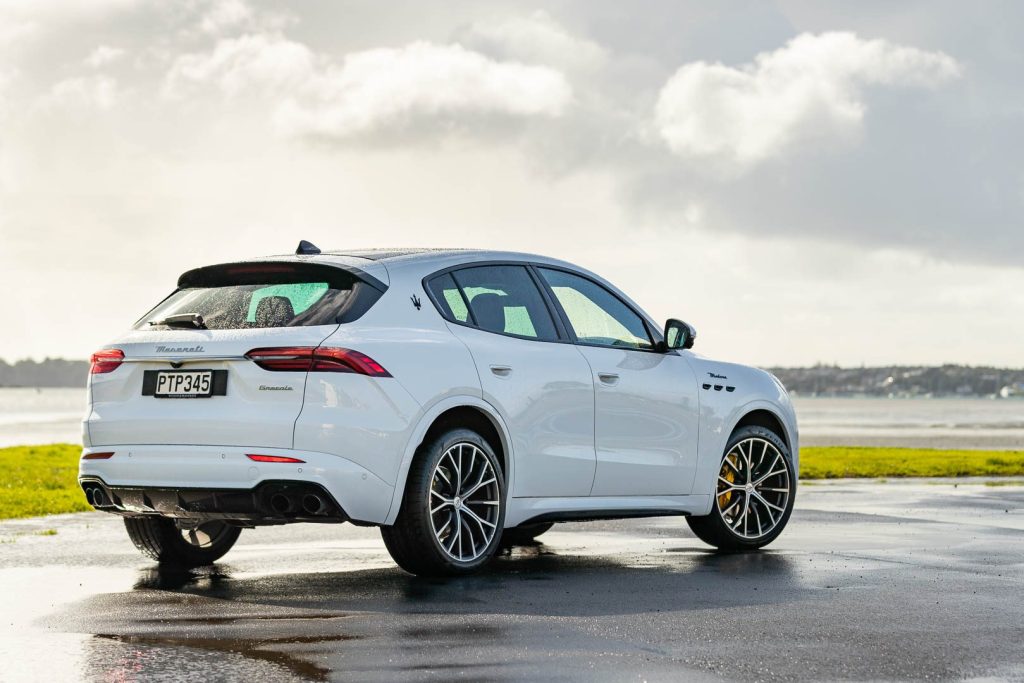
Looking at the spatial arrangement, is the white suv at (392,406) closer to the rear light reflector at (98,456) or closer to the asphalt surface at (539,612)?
the rear light reflector at (98,456)

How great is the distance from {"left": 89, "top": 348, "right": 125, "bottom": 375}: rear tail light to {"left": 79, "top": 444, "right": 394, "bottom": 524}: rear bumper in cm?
49

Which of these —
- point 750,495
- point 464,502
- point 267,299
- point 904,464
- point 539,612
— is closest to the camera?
point 539,612

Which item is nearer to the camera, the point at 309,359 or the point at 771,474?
the point at 309,359

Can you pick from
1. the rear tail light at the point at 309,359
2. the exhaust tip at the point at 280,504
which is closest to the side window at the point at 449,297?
the rear tail light at the point at 309,359

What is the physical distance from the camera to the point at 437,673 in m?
5.14

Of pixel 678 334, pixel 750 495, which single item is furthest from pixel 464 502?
pixel 750 495

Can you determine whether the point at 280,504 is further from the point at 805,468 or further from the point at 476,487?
the point at 805,468

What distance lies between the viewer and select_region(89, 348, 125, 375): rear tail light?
25.6 ft

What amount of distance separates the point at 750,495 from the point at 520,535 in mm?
1655

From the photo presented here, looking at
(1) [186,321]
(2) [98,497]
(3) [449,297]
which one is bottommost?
(2) [98,497]

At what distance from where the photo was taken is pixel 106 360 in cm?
785

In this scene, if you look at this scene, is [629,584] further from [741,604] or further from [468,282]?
[468,282]

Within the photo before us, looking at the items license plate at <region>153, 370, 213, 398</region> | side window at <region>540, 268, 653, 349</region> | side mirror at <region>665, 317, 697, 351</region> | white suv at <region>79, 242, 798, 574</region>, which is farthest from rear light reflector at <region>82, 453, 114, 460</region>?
side mirror at <region>665, 317, 697, 351</region>

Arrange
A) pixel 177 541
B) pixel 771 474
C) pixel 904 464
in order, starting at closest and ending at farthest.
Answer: pixel 177 541 < pixel 771 474 < pixel 904 464
